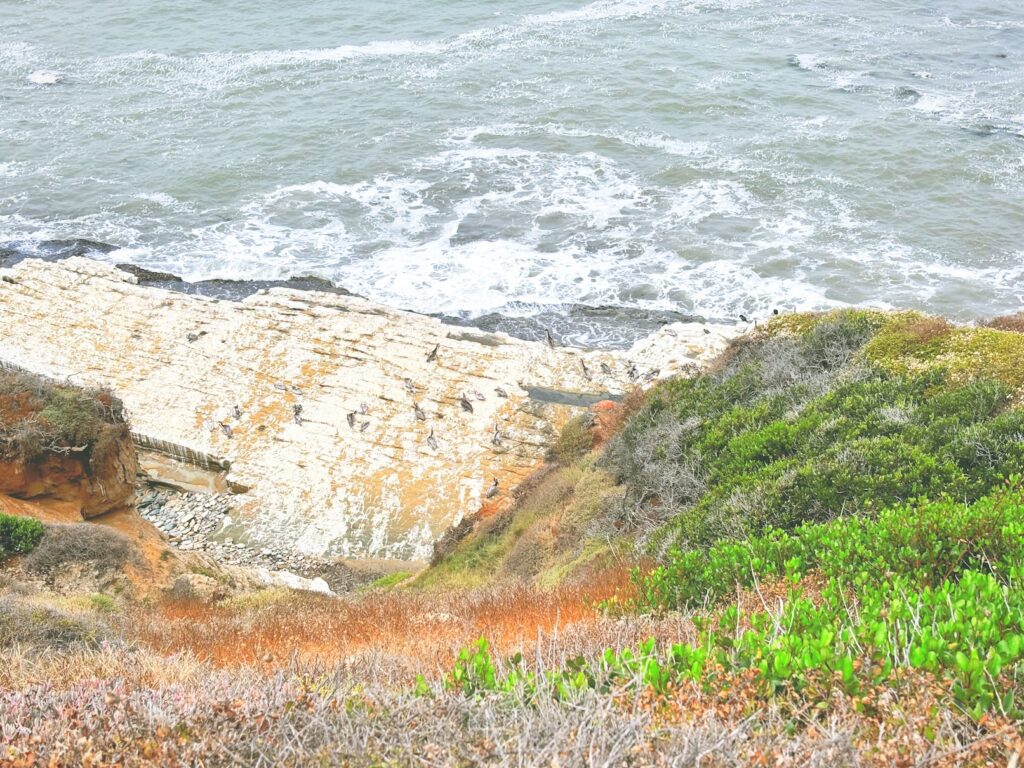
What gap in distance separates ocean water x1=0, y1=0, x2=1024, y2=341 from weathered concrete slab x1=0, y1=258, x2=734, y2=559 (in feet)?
10.2

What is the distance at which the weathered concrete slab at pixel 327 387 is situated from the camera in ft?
57.8

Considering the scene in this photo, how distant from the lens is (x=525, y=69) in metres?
42.4

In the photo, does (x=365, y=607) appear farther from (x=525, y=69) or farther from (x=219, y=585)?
(x=525, y=69)

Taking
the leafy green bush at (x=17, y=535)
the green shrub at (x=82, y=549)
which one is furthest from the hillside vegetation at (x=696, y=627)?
the leafy green bush at (x=17, y=535)

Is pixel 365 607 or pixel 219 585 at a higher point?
pixel 365 607

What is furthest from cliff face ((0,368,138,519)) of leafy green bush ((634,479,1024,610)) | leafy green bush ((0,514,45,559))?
leafy green bush ((634,479,1024,610))

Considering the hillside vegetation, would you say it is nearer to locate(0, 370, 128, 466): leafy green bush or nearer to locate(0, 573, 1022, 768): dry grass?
locate(0, 573, 1022, 768): dry grass

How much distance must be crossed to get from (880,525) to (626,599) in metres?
2.28

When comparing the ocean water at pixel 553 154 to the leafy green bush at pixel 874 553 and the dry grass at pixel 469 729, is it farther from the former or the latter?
the dry grass at pixel 469 729

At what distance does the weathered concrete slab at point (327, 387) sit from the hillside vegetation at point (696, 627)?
4.90m

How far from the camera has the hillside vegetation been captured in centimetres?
396

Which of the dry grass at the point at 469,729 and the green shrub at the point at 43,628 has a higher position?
the dry grass at the point at 469,729

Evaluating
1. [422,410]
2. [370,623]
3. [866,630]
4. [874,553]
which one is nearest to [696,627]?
[866,630]

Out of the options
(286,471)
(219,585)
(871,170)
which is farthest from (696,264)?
(219,585)
